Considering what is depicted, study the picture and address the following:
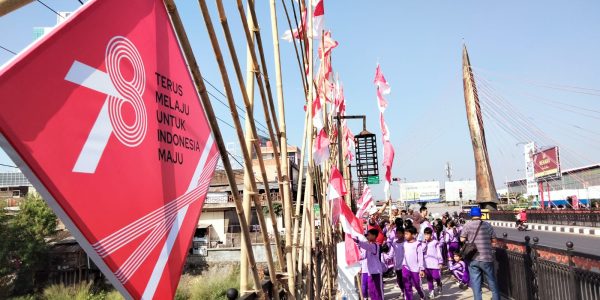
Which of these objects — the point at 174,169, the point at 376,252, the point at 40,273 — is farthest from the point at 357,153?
the point at 40,273

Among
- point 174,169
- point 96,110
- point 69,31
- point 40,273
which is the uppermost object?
point 69,31

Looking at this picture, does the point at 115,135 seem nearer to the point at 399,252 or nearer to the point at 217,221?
the point at 399,252

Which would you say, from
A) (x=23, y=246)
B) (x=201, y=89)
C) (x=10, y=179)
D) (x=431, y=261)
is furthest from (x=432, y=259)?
(x=10, y=179)

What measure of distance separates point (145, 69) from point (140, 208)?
→ 465 millimetres

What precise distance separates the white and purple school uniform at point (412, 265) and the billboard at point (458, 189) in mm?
63557

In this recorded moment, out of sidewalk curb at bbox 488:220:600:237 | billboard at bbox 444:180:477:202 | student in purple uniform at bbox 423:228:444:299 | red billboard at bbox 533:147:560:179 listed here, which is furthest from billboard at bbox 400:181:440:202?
student in purple uniform at bbox 423:228:444:299

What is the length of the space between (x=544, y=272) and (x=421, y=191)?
222 ft

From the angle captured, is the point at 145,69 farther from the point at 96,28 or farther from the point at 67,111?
the point at 67,111

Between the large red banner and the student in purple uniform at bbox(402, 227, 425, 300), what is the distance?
625 cm

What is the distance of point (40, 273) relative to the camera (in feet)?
89.6

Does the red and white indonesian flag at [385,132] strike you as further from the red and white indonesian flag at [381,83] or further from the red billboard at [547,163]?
the red billboard at [547,163]

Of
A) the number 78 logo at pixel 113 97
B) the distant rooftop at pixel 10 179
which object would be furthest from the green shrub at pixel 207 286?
the distant rooftop at pixel 10 179

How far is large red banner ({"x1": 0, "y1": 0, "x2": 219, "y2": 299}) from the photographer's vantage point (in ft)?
3.22

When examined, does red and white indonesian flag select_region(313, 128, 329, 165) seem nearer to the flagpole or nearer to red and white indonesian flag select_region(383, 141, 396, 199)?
the flagpole
